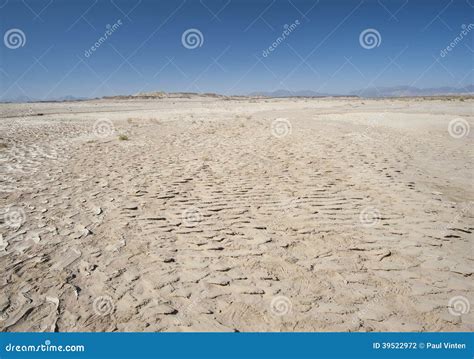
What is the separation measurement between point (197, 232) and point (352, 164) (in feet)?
16.0

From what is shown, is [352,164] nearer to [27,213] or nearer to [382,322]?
[382,322]

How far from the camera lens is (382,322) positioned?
263 cm
